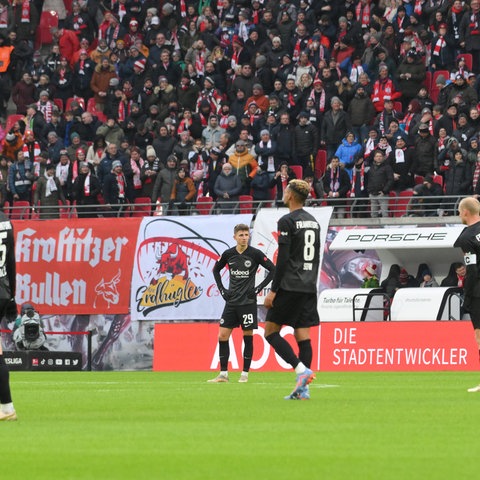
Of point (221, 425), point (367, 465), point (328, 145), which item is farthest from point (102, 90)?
point (367, 465)

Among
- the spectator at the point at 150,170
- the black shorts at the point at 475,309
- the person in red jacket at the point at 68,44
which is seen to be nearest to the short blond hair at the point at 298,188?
the black shorts at the point at 475,309

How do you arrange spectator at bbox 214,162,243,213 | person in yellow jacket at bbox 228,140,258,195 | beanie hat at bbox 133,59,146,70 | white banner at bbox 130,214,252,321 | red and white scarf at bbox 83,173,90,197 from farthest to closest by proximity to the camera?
beanie hat at bbox 133,59,146,70, red and white scarf at bbox 83,173,90,197, white banner at bbox 130,214,252,321, spectator at bbox 214,162,243,213, person in yellow jacket at bbox 228,140,258,195

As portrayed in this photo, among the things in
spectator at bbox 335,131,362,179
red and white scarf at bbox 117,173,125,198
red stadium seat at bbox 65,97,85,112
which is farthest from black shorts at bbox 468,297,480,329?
red stadium seat at bbox 65,97,85,112

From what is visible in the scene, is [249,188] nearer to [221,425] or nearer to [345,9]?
[345,9]

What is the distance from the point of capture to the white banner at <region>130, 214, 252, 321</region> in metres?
33.0

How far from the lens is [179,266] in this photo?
33.8 metres

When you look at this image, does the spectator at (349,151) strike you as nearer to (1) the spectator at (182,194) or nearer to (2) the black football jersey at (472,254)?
(1) the spectator at (182,194)

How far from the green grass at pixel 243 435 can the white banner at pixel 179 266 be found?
1661 centimetres

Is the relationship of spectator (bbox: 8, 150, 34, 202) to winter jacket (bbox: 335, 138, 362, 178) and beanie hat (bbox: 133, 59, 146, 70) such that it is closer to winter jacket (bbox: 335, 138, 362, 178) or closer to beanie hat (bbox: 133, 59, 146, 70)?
beanie hat (bbox: 133, 59, 146, 70)

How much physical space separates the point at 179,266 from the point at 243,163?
3244 millimetres

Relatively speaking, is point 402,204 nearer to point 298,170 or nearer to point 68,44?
point 298,170

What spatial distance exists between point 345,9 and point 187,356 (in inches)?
406

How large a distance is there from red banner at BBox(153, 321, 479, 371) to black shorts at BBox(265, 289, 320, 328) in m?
11.7

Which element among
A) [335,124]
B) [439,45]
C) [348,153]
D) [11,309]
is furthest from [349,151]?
[11,309]
